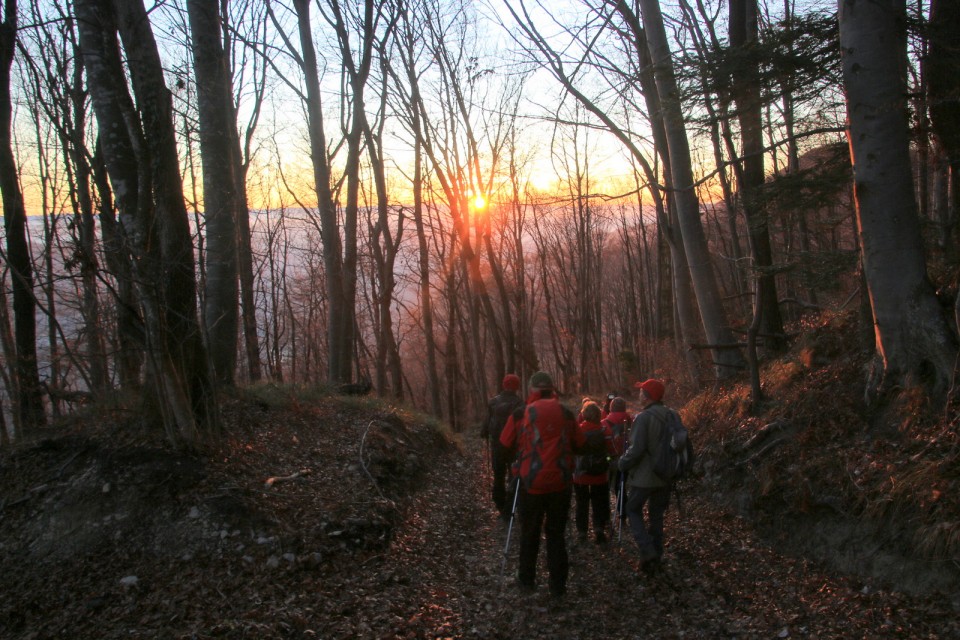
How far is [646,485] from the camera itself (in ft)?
19.5

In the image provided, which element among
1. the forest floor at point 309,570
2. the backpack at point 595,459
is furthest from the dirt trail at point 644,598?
the backpack at point 595,459

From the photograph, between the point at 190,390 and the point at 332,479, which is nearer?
the point at 190,390

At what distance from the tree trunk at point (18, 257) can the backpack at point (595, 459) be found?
6.77 m

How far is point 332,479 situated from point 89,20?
551cm

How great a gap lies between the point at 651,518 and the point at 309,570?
317 centimetres

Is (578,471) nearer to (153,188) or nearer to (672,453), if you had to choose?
(672,453)

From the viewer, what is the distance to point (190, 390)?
6.50 m

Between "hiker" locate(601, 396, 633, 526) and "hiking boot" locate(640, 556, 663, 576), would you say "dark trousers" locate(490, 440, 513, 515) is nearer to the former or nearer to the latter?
"hiker" locate(601, 396, 633, 526)

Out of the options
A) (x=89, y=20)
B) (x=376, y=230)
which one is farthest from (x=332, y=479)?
(x=376, y=230)

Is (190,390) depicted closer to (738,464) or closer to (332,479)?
(332,479)

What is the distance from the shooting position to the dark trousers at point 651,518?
233 inches

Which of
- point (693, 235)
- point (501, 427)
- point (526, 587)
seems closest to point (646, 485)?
point (526, 587)

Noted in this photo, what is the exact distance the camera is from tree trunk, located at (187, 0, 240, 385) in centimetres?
868

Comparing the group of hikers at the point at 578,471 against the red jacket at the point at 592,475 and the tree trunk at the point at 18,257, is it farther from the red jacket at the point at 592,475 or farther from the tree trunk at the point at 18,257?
the tree trunk at the point at 18,257
